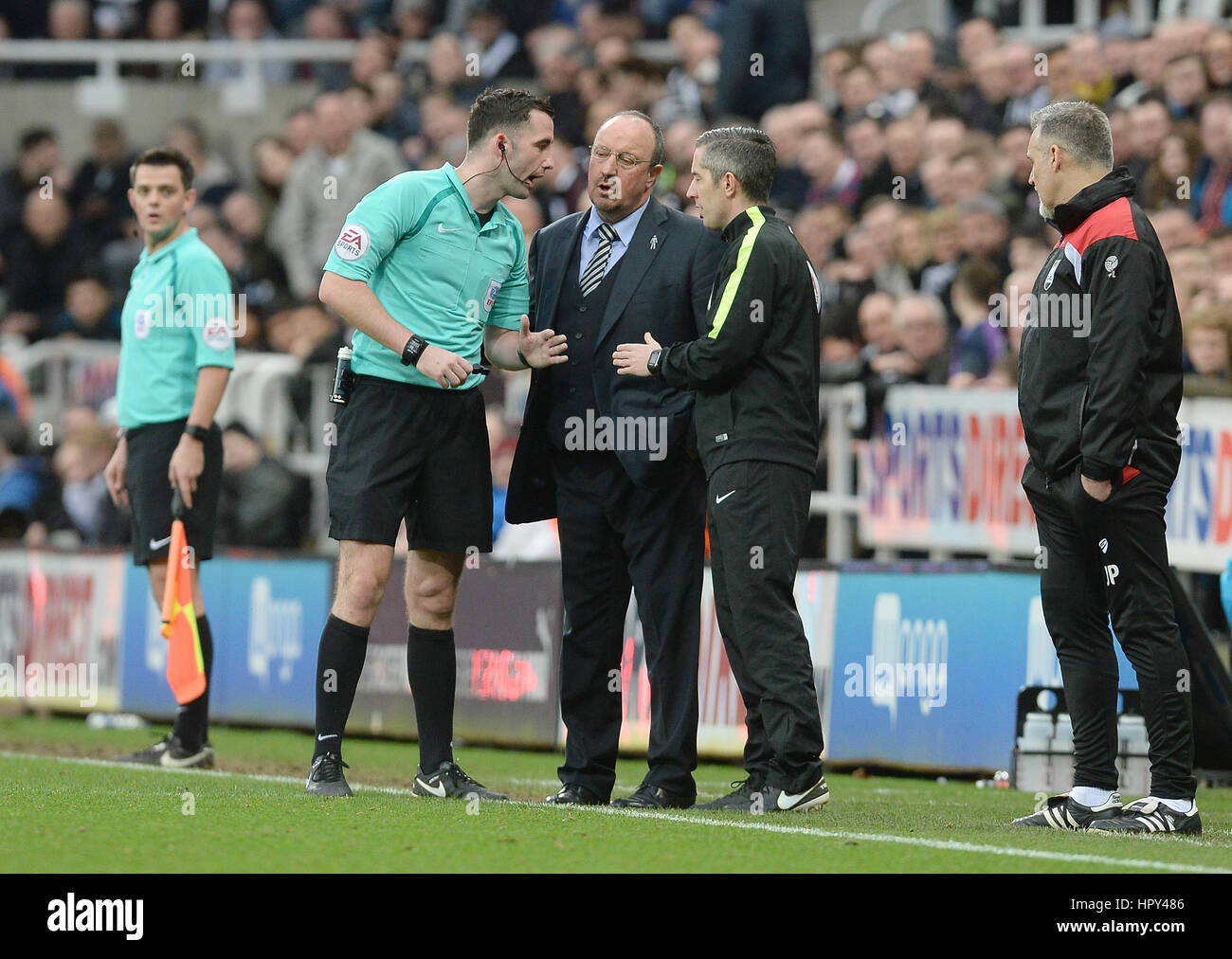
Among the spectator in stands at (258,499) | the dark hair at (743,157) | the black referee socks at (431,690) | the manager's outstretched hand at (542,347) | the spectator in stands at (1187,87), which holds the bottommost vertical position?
the black referee socks at (431,690)

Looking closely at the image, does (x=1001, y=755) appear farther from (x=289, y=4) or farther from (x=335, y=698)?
(x=289, y=4)

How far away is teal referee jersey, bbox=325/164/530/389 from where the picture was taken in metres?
6.85

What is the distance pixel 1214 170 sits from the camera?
11.7 m

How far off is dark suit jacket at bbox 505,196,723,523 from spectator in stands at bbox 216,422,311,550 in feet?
19.9

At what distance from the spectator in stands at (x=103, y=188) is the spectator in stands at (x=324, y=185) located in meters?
1.95

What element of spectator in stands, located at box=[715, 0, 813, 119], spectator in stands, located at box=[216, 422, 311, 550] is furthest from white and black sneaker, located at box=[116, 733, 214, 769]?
spectator in stands, located at box=[715, 0, 813, 119]

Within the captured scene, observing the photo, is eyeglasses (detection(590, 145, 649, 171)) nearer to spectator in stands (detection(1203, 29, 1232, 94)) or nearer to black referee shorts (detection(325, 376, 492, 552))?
black referee shorts (detection(325, 376, 492, 552))

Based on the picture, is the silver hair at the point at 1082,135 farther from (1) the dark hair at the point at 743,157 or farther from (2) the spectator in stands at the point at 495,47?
(2) the spectator in stands at the point at 495,47

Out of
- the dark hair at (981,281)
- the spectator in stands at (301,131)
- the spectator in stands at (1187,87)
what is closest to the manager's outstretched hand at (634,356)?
the dark hair at (981,281)

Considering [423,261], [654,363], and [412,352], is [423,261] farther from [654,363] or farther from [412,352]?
[654,363]

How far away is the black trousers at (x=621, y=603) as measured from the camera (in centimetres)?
716

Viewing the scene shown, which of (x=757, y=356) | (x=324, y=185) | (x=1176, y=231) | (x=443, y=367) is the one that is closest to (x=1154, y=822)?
(x=757, y=356)
